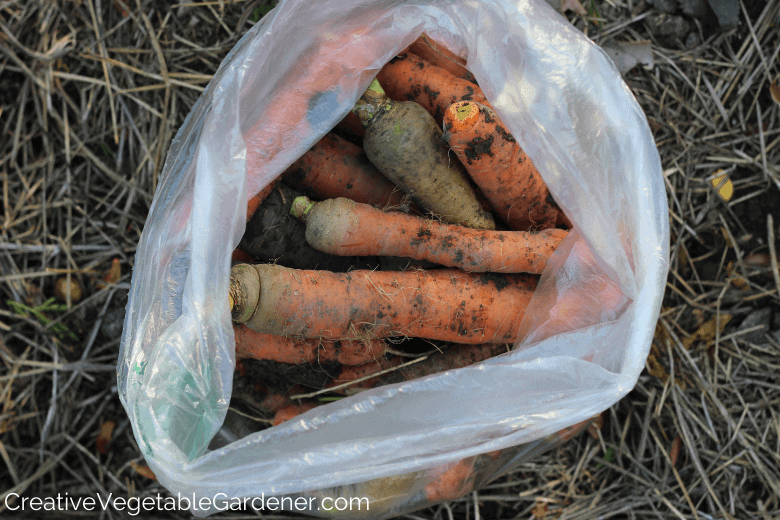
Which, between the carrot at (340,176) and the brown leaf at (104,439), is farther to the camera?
the brown leaf at (104,439)

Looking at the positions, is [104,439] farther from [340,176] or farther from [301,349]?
[340,176]

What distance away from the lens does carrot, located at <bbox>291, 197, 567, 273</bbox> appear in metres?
0.97

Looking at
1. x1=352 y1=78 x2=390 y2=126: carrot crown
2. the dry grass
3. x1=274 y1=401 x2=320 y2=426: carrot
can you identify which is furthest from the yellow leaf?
x1=274 y1=401 x2=320 y2=426: carrot

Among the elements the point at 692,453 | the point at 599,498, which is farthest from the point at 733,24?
the point at 599,498

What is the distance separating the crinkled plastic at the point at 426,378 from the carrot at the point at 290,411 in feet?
0.54

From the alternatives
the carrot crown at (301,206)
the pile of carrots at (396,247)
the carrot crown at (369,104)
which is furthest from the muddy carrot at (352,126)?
the carrot crown at (301,206)

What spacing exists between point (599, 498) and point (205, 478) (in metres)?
0.82

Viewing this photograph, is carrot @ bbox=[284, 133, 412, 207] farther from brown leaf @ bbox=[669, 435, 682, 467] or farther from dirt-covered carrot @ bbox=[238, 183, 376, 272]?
brown leaf @ bbox=[669, 435, 682, 467]

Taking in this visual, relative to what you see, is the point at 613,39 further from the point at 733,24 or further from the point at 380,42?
the point at 380,42

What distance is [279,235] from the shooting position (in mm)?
985

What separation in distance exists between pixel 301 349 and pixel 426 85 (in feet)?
1.83

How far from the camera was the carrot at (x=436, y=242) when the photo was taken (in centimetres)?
97

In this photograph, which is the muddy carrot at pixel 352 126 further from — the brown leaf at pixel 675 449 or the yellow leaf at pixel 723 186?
the brown leaf at pixel 675 449

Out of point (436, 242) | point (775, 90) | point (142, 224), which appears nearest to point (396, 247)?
point (436, 242)
